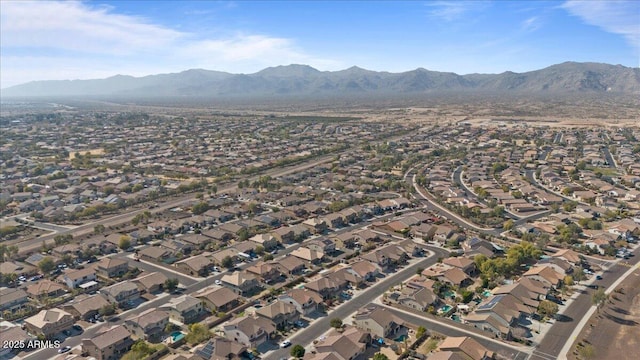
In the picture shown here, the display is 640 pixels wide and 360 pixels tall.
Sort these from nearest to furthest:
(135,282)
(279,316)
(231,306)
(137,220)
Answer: (279,316), (231,306), (135,282), (137,220)

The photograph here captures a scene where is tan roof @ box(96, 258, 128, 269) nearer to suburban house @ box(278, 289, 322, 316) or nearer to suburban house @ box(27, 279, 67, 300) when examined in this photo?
suburban house @ box(27, 279, 67, 300)

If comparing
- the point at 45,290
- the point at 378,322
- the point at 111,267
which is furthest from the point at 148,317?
the point at 378,322

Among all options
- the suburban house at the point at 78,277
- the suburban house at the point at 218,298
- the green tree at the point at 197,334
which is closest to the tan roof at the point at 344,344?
the green tree at the point at 197,334

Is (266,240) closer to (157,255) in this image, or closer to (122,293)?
(157,255)

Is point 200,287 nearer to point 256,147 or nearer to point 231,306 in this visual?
point 231,306

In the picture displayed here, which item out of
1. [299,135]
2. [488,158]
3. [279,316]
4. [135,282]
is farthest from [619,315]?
[299,135]
